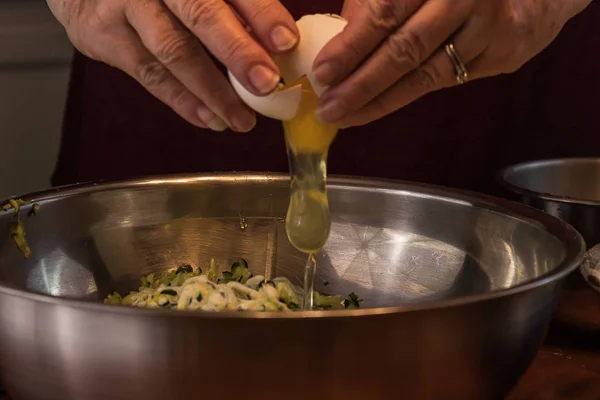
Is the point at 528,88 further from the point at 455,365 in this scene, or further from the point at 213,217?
the point at 455,365

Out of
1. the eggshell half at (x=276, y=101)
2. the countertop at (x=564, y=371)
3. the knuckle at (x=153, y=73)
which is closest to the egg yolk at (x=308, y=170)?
the eggshell half at (x=276, y=101)

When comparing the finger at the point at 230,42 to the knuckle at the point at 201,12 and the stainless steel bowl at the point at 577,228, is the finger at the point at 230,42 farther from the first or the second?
the stainless steel bowl at the point at 577,228

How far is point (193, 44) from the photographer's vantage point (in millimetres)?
651

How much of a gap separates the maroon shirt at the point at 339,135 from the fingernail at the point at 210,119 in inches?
16.8

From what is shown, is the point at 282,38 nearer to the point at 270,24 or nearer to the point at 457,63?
the point at 270,24

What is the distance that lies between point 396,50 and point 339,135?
57 centimetres

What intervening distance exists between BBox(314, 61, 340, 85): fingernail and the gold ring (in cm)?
11

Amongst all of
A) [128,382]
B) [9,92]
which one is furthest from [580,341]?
[9,92]

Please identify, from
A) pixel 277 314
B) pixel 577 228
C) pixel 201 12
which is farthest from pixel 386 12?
pixel 577 228

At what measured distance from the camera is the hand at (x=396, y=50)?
1.91 feet

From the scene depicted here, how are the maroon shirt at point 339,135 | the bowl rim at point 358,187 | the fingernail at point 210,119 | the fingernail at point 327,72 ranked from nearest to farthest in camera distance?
the bowl rim at point 358,187 → the fingernail at point 327,72 → the fingernail at point 210,119 → the maroon shirt at point 339,135

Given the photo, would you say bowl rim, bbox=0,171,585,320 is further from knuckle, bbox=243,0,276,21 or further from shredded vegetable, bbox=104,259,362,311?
knuckle, bbox=243,0,276,21

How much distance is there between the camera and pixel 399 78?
A: 625mm

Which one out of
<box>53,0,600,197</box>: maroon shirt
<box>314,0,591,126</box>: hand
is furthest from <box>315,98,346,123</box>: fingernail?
<box>53,0,600,197</box>: maroon shirt
